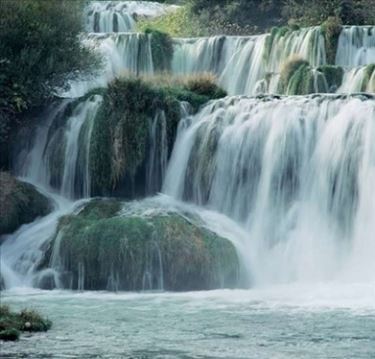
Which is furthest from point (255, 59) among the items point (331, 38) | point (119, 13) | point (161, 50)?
point (119, 13)

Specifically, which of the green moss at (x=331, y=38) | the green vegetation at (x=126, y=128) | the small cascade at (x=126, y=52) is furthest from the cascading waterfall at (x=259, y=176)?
the small cascade at (x=126, y=52)

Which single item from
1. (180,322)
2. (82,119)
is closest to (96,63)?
(82,119)

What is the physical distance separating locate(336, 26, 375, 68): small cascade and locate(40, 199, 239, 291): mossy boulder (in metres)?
14.0

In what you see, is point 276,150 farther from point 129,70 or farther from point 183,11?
point 183,11

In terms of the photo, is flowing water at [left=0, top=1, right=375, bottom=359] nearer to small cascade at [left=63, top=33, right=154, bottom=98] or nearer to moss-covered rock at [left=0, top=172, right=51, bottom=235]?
moss-covered rock at [left=0, top=172, right=51, bottom=235]

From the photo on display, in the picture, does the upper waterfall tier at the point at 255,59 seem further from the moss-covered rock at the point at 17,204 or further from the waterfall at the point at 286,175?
the moss-covered rock at the point at 17,204

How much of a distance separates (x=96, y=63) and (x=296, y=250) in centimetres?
1054

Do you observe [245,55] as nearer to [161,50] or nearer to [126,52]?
[161,50]

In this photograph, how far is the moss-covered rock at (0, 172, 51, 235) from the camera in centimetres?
3238

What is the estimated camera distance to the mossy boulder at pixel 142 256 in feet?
95.9

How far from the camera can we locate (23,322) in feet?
71.2

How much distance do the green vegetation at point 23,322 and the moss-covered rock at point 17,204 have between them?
1031 cm

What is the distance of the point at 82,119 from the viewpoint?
3619cm

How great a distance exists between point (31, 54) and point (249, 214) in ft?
27.7
